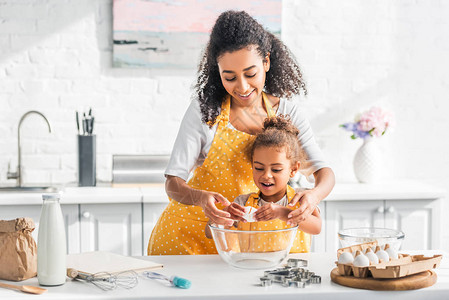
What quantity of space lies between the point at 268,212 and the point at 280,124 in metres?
0.38

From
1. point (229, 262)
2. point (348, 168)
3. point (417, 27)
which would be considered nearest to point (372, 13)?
point (417, 27)

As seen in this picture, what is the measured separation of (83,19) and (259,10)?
3.33ft

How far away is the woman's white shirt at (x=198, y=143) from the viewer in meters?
2.00

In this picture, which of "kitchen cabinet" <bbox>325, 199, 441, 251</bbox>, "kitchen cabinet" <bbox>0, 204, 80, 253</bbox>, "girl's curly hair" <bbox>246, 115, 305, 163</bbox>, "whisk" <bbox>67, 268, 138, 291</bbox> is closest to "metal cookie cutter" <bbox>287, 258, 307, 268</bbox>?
"girl's curly hair" <bbox>246, 115, 305, 163</bbox>

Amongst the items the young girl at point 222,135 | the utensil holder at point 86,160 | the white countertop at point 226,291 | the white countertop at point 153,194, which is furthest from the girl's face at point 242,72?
the utensil holder at point 86,160

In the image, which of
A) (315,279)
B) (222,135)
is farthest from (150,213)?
(315,279)

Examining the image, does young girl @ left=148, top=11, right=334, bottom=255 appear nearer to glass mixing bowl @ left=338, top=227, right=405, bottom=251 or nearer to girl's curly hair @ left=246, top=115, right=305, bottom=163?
girl's curly hair @ left=246, top=115, right=305, bottom=163

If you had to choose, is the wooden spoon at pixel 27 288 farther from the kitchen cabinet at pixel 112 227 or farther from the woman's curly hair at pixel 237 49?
the kitchen cabinet at pixel 112 227

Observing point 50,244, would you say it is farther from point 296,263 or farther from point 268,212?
point 296,263

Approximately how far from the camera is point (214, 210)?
1.76 m

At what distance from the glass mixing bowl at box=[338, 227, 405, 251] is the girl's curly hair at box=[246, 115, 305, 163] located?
0.31 m

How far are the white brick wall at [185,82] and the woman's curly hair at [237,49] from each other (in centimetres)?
148

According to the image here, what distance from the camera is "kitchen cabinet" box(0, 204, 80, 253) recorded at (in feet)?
10.1

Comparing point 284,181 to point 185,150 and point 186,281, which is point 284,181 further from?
point 186,281
